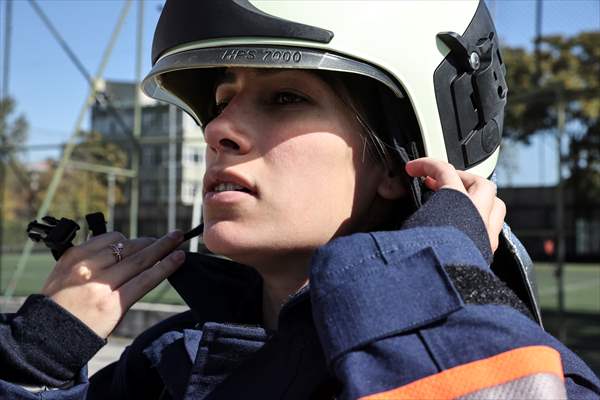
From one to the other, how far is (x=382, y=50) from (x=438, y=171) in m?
0.26

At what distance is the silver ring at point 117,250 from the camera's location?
1281 millimetres

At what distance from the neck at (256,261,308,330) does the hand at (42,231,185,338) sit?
20 cm

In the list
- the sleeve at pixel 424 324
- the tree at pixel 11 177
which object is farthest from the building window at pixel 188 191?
the sleeve at pixel 424 324

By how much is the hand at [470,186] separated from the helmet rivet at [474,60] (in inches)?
11.7

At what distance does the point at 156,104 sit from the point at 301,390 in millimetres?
8093

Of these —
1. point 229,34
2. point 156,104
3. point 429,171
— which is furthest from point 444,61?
point 156,104

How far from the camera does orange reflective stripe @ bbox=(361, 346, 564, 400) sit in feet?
2.34

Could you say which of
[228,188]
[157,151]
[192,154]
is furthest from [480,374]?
[157,151]

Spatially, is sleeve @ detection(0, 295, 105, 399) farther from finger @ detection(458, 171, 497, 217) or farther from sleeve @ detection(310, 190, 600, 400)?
finger @ detection(458, 171, 497, 217)

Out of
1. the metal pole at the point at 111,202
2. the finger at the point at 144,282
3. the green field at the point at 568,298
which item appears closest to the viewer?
the finger at the point at 144,282

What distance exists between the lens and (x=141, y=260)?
129 cm

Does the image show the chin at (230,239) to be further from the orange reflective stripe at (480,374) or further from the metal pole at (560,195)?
the metal pole at (560,195)

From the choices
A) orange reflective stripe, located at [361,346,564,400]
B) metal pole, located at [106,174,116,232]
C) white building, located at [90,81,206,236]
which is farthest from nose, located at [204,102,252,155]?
metal pole, located at [106,174,116,232]

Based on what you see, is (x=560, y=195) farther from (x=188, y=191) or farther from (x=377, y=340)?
(x=377, y=340)
